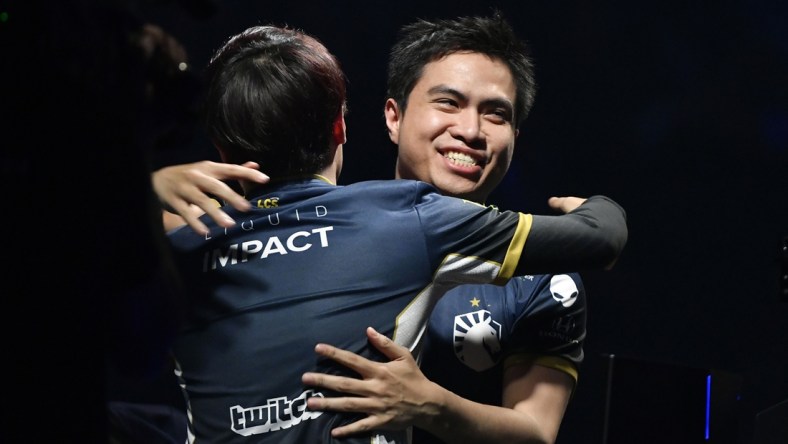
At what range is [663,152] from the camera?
383 centimetres

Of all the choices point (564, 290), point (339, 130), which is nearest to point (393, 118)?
point (564, 290)

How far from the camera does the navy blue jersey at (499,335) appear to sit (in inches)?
79.4

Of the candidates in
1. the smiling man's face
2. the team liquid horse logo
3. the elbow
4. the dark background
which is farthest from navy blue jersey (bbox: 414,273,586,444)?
the dark background

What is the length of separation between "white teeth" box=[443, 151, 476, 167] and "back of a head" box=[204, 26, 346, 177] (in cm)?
63

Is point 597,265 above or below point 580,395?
above

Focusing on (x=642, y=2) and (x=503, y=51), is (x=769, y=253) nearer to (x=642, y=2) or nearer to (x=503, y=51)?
(x=642, y=2)

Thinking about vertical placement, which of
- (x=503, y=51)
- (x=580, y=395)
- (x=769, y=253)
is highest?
(x=503, y=51)

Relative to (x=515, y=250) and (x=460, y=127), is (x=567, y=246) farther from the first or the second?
(x=460, y=127)

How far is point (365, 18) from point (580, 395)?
167cm

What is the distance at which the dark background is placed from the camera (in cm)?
375

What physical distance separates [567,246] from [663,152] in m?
2.43

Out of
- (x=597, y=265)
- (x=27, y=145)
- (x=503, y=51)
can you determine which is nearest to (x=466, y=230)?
(x=597, y=265)

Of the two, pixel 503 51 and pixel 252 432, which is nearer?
pixel 252 432

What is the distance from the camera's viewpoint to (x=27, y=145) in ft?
2.95
